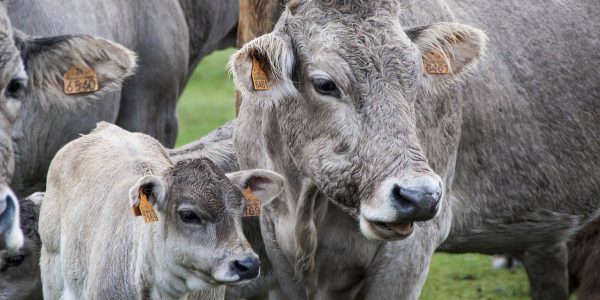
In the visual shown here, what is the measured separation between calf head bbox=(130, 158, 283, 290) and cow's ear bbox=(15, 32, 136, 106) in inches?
28.1

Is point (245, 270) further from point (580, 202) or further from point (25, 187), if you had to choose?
point (25, 187)

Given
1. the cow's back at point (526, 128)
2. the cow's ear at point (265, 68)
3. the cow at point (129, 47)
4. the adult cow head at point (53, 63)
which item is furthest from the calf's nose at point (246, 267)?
the cow's back at point (526, 128)

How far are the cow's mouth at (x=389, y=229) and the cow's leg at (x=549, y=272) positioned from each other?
10.5 feet

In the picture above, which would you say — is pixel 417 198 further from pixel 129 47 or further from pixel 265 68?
pixel 129 47

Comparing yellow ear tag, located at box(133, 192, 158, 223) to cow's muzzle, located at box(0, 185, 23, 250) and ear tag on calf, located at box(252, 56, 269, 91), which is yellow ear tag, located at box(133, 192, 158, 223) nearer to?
ear tag on calf, located at box(252, 56, 269, 91)

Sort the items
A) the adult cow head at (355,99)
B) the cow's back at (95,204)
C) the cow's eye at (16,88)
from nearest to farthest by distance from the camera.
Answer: the adult cow head at (355,99) < the cow's eye at (16,88) < the cow's back at (95,204)

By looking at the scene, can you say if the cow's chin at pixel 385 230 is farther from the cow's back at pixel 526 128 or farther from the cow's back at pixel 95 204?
the cow's back at pixel 95 204

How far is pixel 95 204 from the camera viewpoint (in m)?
8.09

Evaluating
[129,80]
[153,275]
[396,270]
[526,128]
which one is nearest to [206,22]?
[129,80]

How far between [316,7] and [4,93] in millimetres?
1586

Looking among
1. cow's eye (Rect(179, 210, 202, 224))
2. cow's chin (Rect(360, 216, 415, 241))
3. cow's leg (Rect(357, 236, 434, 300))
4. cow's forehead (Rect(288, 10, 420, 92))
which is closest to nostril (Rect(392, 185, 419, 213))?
cow's chin (Rect(360, 216, 415, 241))

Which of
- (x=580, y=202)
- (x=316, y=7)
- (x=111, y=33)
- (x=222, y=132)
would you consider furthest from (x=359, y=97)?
(x=111, y=33)

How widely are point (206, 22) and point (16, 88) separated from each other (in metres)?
5.44

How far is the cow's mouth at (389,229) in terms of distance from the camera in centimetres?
654
